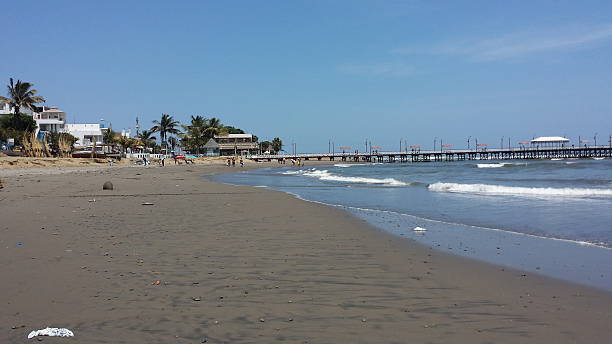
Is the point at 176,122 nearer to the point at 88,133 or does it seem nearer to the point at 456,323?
the point at 88,133

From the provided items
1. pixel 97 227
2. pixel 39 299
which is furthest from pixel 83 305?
pixel 97 227

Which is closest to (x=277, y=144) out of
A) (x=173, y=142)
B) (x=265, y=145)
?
(x=265, y=145)

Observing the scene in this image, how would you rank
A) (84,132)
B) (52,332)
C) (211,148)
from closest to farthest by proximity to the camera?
(52,332)
(84,132)
(211,148)

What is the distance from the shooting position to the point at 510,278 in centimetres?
549

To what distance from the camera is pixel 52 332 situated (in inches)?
139

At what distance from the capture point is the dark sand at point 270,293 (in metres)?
3.66

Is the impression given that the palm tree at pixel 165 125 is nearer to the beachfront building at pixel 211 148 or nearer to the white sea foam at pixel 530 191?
the beachfront building at pixel 211 148

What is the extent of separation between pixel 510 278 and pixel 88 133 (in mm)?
89190

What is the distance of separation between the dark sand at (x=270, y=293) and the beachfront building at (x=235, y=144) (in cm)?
10451

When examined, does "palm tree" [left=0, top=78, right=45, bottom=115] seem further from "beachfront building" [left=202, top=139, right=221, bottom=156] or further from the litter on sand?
the litter on sand

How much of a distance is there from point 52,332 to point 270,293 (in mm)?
1933

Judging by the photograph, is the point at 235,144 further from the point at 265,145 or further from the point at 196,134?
the point at 265,145

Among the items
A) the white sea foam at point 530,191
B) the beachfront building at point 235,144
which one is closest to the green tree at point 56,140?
the beachfront building at point 235,144

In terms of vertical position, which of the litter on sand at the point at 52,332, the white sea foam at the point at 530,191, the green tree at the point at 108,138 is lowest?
the white sea foam at the point at 530,191
